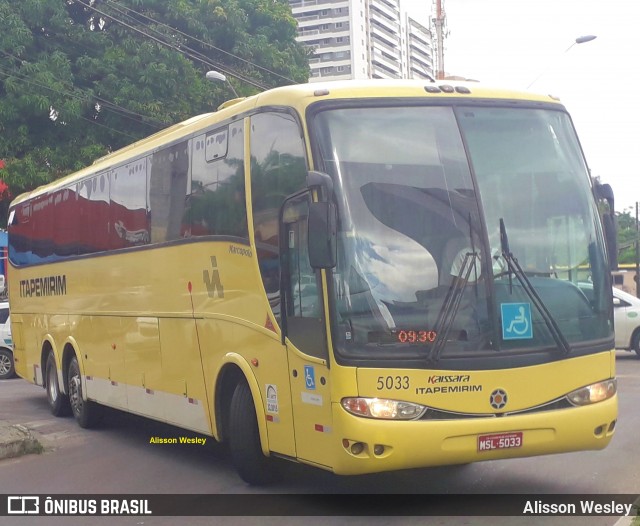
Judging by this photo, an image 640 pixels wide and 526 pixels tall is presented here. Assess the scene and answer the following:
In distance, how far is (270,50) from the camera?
35000mm

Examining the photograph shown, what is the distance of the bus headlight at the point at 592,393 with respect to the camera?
8086 mm

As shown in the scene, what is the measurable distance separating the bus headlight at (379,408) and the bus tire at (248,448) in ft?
5.94

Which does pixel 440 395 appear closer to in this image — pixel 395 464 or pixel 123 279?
pixel 395 464

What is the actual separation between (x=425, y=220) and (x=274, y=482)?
291 cm

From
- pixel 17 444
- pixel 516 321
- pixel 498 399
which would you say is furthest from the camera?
pixel 17 444

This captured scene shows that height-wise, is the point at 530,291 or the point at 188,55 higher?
the point at 188,55

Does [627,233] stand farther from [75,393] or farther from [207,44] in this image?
[75,393]

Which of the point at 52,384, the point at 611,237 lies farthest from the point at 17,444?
the point at 611,237

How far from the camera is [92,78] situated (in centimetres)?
3041

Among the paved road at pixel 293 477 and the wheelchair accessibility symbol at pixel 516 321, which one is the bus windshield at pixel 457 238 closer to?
the wheelchair accessibility symbol at pixel 516 321


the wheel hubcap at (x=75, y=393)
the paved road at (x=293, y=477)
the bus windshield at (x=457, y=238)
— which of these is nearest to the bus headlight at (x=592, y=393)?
the bus windshield at (x=457, y=238)

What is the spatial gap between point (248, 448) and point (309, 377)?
4.69ft

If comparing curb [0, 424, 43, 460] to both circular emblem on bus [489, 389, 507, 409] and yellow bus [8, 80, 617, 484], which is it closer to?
yellow bus [8, 80, 617, 484]

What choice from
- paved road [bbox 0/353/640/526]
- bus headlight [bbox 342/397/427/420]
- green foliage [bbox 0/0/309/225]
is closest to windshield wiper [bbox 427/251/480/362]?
bus headlight [bbox 342/397/427/420]
